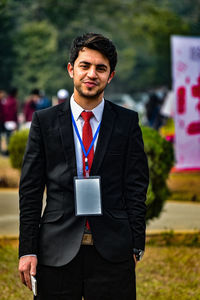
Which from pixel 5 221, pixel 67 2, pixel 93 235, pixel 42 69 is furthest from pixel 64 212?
pixel 42 69

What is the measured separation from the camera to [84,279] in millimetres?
2816

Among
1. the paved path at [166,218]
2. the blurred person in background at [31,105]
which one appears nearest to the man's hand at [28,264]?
the paved path at [166,218]

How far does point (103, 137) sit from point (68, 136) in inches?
6.0

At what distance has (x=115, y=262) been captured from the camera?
2.81m

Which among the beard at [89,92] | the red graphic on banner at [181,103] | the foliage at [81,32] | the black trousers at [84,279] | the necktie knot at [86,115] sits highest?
the foliage at [81,32]

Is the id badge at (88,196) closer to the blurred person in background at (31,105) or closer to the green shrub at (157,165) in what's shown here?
the green shrub at (157,165)

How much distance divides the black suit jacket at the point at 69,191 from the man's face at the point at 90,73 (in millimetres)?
121

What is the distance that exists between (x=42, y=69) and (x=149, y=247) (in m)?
38.6

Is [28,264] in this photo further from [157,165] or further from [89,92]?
[157,165]

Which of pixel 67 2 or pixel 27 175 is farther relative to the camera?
pixel 67 2

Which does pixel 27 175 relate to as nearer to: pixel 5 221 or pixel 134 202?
pixel 134 202

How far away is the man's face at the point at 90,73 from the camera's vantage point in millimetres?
2824

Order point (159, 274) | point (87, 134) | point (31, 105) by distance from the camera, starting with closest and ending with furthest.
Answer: point (87, 134) < point (159, 274) < point (31, 105)

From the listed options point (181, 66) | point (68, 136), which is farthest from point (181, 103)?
point (68, 136)
